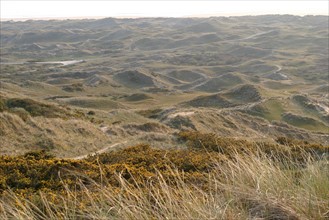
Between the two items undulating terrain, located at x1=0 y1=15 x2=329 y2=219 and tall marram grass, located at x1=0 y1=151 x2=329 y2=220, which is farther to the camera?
undulating terrain, located at x1=0 y1=15 x2=329 y2=219

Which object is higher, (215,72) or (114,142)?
(114,142)

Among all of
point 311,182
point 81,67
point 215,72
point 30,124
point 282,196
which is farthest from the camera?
point 81,67

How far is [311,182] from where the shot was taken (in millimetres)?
5160

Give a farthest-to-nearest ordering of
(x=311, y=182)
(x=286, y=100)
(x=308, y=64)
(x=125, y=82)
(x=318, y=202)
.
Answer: (x=308, y=64)
(x=125, y=82)
(x=286, y=100)
(x=311, y=182)
(x=318, y=202)

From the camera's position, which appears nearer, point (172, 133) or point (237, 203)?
point (237, 203)

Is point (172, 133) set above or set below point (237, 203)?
below

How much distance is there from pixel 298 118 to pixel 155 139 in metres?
33.5

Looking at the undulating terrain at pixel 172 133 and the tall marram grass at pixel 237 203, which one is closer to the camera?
the tall marram grass at pixel 237 203

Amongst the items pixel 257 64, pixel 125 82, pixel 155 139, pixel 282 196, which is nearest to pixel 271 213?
pixel 282 196

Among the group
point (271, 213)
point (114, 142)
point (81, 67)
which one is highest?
point (271, 213)

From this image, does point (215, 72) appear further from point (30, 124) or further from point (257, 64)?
point (30, 124)

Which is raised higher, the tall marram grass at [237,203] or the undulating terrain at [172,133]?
the tall marram grass at [237,203]

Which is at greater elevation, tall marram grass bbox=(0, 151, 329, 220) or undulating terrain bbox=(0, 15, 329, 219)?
tall marram grass bbox=(0, 151, 329, 220)

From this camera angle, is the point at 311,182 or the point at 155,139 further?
the point at 155,139
